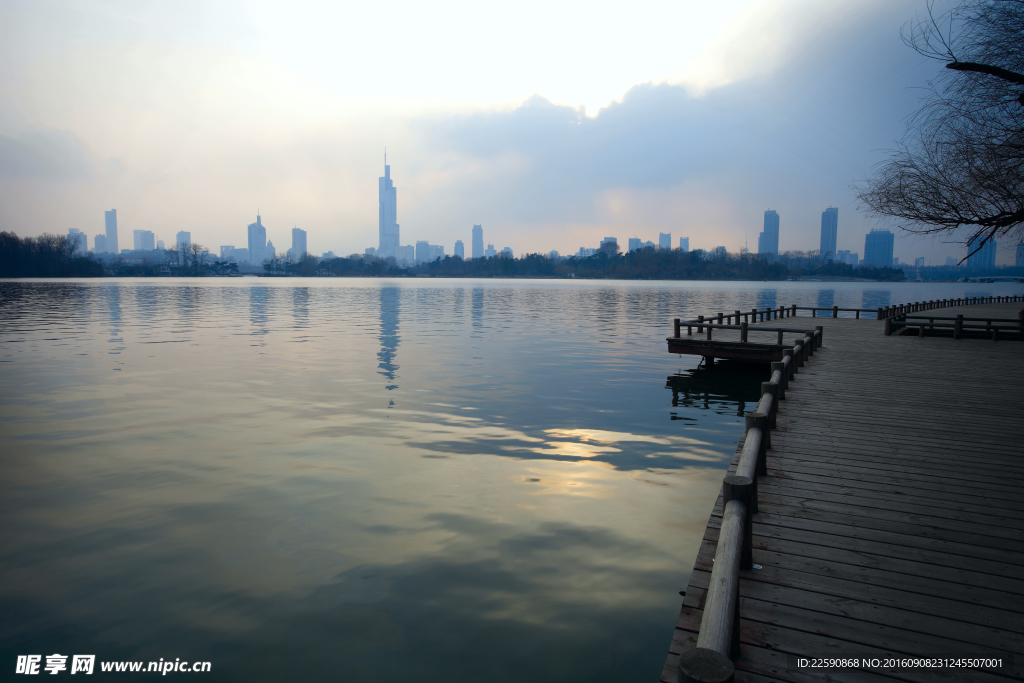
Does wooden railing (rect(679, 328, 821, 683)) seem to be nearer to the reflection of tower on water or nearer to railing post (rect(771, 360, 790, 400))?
railing post (rect(771, 360, 790, 400))

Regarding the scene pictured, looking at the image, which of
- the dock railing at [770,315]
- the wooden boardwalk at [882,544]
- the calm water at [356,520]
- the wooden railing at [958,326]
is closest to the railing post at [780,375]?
the wooden boardwalk at [882,544]

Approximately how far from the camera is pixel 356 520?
344 inches

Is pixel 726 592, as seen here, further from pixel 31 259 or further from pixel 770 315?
pixel 31 259

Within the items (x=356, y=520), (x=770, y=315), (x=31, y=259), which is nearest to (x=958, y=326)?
(x=770, y=315)

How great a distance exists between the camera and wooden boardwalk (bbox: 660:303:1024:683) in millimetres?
4121

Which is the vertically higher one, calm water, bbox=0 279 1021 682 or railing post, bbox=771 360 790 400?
railing post, bbox=771 360 790 400

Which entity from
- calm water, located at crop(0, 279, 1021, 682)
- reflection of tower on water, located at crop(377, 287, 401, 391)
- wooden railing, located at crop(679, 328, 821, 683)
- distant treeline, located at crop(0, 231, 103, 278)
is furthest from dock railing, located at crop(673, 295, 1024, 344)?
distant treeline, located at crop(0, 231, 103, 278)

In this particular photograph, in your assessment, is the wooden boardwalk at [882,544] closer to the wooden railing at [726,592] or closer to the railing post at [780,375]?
the wooden railing at [726,592]

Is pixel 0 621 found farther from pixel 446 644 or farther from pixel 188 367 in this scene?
pixel 188 367

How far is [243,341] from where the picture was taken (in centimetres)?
3072

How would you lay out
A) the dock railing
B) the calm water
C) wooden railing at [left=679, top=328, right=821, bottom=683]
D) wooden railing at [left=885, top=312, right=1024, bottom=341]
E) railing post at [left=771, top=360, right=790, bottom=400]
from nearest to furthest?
wooden railing at [left=679, top=328, right=821, bottom=683] → the calm water → railing post at [left=771, top=360, right=790, bottom=400] → the dock railing → wooden railing at [left=885, top=312, right=1024, bottom=341]

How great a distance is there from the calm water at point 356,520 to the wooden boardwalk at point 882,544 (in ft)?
5.29

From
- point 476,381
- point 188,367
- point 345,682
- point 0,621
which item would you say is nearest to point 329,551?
point 345,682

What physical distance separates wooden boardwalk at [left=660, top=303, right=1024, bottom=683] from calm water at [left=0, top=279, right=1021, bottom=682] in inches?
63.5
